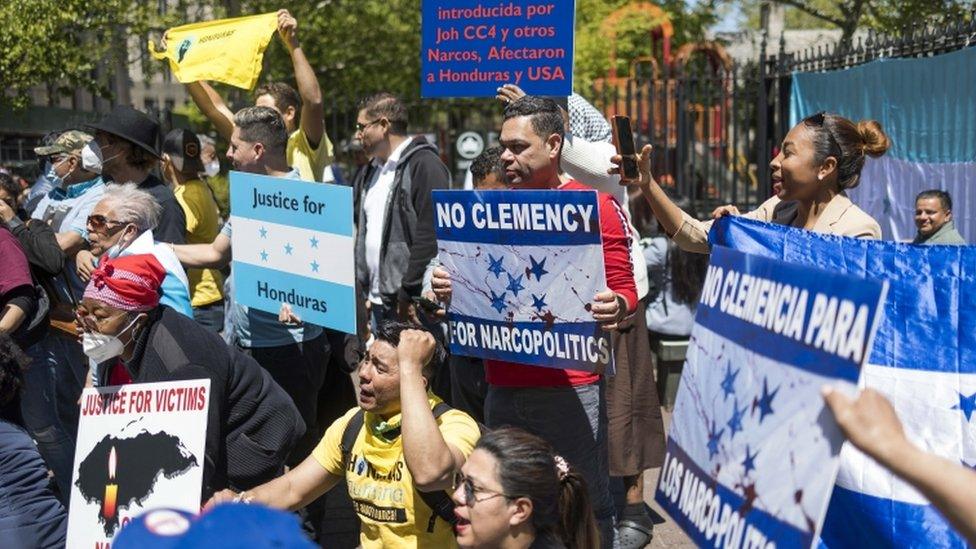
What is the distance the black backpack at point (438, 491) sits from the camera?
3740 millimetres

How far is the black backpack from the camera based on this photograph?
3.74 m

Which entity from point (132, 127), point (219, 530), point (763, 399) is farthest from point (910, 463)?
point (132, 127)

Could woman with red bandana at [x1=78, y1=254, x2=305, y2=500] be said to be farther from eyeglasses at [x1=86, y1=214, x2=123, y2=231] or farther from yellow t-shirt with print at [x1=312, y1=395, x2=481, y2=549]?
eyeglasses at [x1=86, y1=214, x2=123, y2=231]

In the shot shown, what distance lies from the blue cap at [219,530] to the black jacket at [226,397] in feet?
6.74

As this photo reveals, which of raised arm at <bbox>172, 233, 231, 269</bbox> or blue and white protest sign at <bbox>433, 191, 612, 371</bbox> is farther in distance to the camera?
raised arm at <bbox>172, 233, 231, 269</bbox>

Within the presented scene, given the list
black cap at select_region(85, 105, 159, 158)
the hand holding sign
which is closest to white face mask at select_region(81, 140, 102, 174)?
black cap at select_region(85, 105, 159, 158)

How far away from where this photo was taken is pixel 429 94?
225 inches

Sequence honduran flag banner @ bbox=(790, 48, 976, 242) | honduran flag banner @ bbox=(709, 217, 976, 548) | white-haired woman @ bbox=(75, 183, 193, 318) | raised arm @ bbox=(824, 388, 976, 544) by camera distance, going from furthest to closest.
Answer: honduran flag banner @ bbox=(790, 48, 976, 242) < white-haired woman @ bbox=(75, 183, 193, 318) < honduran flag banner @ bbox=(709, 217, 976, 548) < raised arm @ bbox=(824, 388, 976, 544)

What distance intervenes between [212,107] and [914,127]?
15.6ft

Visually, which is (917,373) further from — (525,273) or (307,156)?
(307,156)

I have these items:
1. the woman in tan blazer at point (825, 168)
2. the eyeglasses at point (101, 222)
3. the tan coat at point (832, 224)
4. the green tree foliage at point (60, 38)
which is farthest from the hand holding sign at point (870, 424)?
the green tree foliage at point (60, 38)

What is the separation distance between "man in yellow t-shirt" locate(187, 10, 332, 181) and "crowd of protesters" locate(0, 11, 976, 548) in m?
0.01

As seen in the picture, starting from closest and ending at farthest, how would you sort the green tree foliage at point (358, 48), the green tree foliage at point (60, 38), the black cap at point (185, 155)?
the black cap at point (185, 155) < the green tree foliage at point (60, 38) < the green tree foliage at point (358, 48)

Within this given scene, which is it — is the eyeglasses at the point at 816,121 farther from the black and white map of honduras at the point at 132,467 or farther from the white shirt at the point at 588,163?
the black and white map of honduras at the point at 132,467
